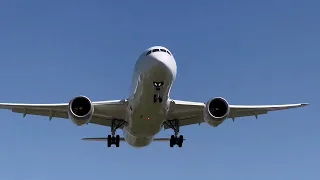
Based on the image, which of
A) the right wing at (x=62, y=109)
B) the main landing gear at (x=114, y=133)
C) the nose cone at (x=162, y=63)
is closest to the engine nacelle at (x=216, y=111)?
the nose cone at (x=162, y=63)

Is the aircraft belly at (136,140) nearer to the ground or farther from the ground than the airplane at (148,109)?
nearer to the ground

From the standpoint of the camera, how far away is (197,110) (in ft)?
99.1

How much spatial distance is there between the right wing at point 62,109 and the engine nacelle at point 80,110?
163 cm

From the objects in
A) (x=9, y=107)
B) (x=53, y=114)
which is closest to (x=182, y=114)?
(x=53, y=114)

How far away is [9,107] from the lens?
1173 inches

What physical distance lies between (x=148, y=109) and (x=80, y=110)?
148 inches

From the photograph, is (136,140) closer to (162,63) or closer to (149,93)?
(149,93)

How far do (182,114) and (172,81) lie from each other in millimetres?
5767

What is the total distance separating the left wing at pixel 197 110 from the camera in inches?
1152

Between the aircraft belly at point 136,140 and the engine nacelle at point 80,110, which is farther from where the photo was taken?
the aircraft belly at point 136,140

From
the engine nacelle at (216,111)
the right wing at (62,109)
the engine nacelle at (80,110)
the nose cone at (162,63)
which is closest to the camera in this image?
the nose cone at (162,63)

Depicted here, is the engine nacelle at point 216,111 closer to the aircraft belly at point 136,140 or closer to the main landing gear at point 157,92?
the main landing gear at point 157,92

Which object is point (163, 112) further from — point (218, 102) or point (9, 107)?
point (9, 107)

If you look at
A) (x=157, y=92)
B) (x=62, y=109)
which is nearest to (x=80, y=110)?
(x=62, y=109)
